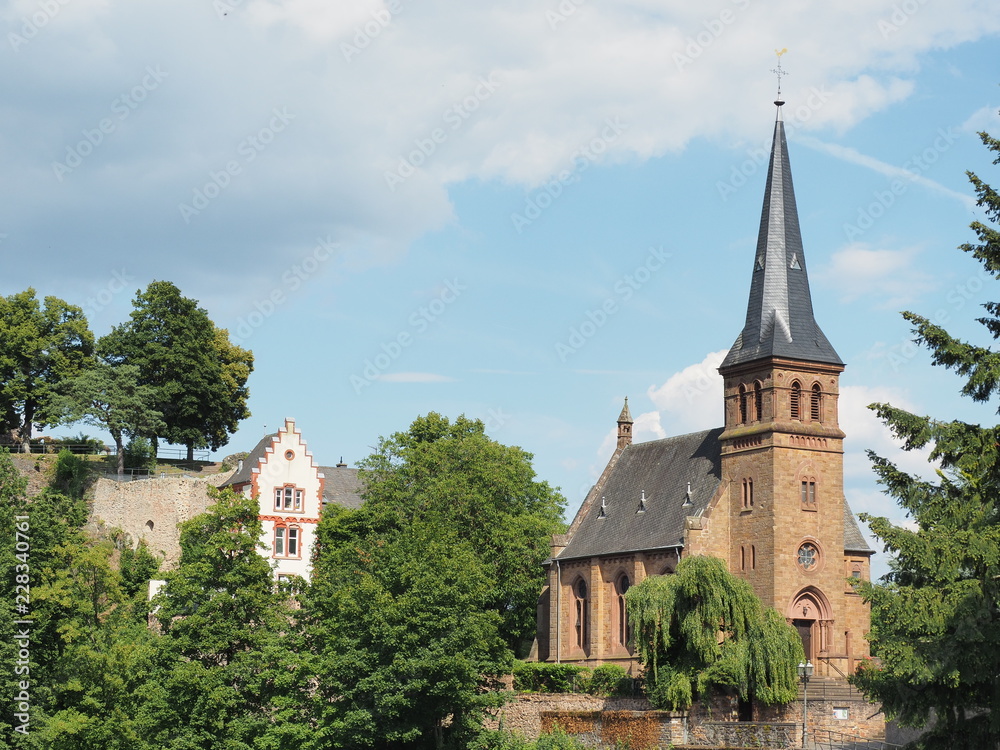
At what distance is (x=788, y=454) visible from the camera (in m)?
54.4

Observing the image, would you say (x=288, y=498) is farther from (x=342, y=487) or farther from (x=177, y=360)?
(x=177, y=360)

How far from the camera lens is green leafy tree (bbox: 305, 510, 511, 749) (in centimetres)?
4228

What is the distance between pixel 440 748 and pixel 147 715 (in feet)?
32.5

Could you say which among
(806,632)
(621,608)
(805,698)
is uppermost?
(621,608)

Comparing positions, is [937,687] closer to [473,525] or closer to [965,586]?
[965,586]

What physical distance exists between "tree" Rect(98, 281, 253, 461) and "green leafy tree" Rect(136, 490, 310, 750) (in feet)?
99.0

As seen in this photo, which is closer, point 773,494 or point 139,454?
point 773,494

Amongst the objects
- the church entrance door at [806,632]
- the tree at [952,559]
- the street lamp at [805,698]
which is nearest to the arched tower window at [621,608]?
the church entrance door at [806,632]

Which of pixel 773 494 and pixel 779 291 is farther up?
pixel 779 291

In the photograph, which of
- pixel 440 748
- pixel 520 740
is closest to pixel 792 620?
pixel 520 740

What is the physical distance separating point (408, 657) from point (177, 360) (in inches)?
1455

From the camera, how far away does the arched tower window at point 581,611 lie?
2453 inches

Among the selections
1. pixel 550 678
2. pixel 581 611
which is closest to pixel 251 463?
pixel 581 611

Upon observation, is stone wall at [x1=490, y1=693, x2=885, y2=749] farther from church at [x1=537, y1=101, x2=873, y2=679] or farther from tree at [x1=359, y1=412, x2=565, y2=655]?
tree at [x1=359, y1=412, x2=565, y2=655]
